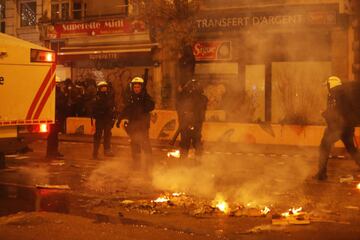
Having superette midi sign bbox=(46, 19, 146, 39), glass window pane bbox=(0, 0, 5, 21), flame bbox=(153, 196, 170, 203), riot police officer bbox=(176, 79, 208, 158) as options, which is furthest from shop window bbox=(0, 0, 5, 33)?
flame bbox=(153, 196, 170, 203)

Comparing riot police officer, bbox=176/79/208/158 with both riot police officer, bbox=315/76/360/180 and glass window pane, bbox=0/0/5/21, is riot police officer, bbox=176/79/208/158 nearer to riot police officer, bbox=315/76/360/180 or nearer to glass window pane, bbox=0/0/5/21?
riot police officer, bbox=315/76/360/180

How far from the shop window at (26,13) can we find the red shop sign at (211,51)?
8803 mm

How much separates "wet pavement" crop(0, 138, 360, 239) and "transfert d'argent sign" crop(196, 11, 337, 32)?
24.1 feet

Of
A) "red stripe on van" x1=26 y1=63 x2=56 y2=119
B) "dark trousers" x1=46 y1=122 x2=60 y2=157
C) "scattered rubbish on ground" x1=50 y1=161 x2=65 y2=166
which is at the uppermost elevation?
"red stripe on van" x1=26 y1=63 x2=56 y2=119

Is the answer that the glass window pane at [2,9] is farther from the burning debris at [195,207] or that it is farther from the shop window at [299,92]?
the burning debris at [195,207]

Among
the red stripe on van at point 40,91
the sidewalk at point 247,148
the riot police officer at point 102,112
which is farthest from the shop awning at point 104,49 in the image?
the red stripe on van at point 40,91

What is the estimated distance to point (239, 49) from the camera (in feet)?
66.0

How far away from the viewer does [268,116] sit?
61.6 feet

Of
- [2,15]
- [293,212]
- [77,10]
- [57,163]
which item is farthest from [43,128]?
[2,15]

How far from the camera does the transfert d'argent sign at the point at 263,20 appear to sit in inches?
711

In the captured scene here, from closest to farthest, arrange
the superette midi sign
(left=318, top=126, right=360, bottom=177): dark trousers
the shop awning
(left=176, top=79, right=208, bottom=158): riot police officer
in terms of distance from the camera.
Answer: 1. (left=318, top=126, right=360, bottom=177): dark trousers
2. (left=176, top=79, right=208, bottom=158): riot police officer
3. the shop awning
4. the superette midi sign

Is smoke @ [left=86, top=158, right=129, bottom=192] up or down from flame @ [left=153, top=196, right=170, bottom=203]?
down

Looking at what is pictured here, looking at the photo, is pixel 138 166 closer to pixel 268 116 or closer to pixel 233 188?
pixel 233 188

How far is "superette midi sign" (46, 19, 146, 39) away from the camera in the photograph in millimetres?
22328
